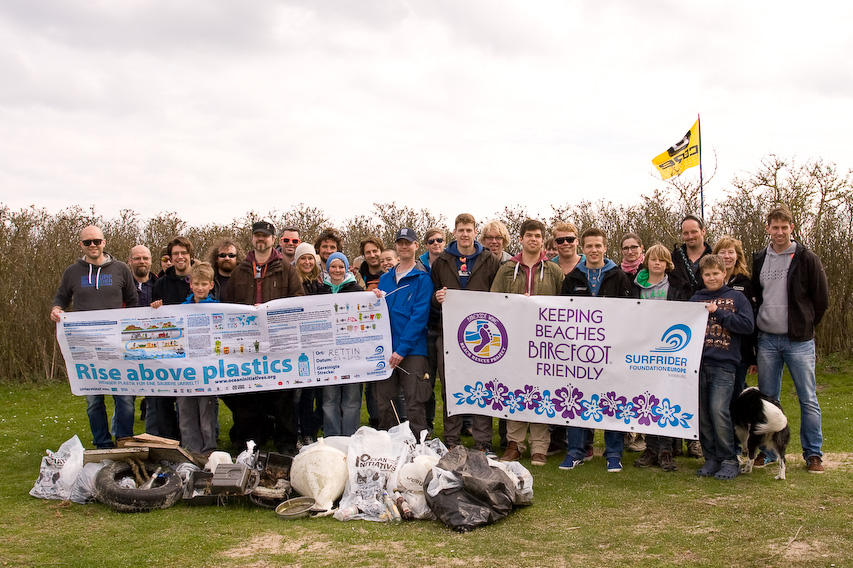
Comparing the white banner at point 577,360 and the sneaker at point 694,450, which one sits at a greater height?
the white banner at point 577,360

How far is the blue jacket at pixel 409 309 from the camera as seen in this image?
719cm

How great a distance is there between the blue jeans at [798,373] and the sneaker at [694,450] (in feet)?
3.29

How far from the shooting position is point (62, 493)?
20.2 feet

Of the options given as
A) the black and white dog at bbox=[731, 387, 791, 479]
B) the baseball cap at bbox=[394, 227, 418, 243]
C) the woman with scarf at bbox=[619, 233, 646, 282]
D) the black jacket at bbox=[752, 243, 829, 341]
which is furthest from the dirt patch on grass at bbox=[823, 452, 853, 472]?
the baseball cap at bbox=[394, 227, 418, 243]

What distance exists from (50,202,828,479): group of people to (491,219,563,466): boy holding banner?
12 millimetres

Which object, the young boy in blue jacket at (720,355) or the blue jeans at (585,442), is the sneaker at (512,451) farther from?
the young boy in blue jacket at (720,355)

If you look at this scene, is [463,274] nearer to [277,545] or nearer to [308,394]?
[308,394]

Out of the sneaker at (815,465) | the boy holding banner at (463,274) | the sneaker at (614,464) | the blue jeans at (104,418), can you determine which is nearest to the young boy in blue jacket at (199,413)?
the blue jeans at (104,418)

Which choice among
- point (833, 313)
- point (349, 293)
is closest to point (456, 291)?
point (349, 293)

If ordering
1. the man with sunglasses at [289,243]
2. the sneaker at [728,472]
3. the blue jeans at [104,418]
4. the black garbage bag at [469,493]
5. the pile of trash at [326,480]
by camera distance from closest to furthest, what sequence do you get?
the black garbage bag at [469,493] < the pile of trash at [326,480] < the sneaker at [728,472] < the blue jeans at [104,418] < the man with sunglasses at [289,243]

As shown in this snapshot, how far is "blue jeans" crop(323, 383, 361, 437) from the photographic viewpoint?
24.4 feet

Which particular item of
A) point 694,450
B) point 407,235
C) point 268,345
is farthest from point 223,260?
point 694,450

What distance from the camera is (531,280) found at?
23.5 ft

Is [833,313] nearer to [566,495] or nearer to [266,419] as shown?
[566,495]
